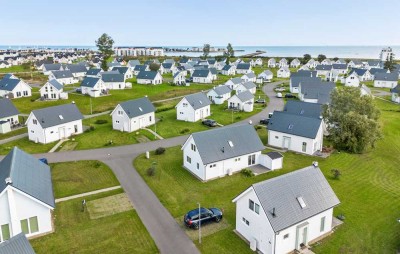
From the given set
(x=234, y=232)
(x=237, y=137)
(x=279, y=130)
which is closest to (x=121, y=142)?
(x=237, y=137)

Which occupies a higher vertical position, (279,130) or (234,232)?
(279,130)

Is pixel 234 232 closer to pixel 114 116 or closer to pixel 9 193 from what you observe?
pixel 9 193

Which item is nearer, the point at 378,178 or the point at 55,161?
the point at 378,178

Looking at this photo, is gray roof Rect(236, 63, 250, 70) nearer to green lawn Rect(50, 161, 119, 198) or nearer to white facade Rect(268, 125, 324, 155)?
white facade Rect(268, 125, 324, 155)

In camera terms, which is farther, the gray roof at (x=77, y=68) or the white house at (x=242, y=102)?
the gray roof at (x=77, y=68)

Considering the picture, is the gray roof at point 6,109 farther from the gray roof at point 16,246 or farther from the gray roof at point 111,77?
the gray roof at point 16,246

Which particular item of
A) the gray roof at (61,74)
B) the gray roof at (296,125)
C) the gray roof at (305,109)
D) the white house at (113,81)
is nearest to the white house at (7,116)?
the white house at (113,81)

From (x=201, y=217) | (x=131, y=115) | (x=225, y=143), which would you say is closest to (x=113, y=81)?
(x=131, y=115)
